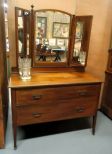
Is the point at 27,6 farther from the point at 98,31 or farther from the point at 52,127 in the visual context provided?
the point at 52,127

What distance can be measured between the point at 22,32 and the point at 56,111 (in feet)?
3.67

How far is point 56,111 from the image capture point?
1949mm

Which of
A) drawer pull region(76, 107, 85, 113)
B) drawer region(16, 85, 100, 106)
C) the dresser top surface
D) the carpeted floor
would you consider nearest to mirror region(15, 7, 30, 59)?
the dresser top surface

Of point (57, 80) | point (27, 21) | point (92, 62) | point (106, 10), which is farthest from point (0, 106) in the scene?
point (106, 10)

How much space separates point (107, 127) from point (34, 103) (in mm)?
1315

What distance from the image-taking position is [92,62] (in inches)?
103

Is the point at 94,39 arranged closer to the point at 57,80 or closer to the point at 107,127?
the point at 57,80

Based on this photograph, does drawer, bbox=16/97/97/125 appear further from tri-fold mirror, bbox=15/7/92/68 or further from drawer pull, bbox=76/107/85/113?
tri-fold mirror, bbox=15/7/92/68

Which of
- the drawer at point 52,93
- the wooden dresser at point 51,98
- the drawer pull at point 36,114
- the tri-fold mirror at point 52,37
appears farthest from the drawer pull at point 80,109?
the tri-fold mirror at point 52,37

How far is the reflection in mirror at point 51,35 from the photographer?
2.06 m

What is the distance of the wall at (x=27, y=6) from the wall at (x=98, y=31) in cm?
16


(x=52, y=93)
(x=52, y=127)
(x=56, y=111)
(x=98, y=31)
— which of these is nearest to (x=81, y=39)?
(x=98, y=31)

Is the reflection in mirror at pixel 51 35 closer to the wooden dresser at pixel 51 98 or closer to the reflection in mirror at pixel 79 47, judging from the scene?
the reflection in mirror at pixel 79 47

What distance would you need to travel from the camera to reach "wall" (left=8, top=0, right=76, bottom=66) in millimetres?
1989
